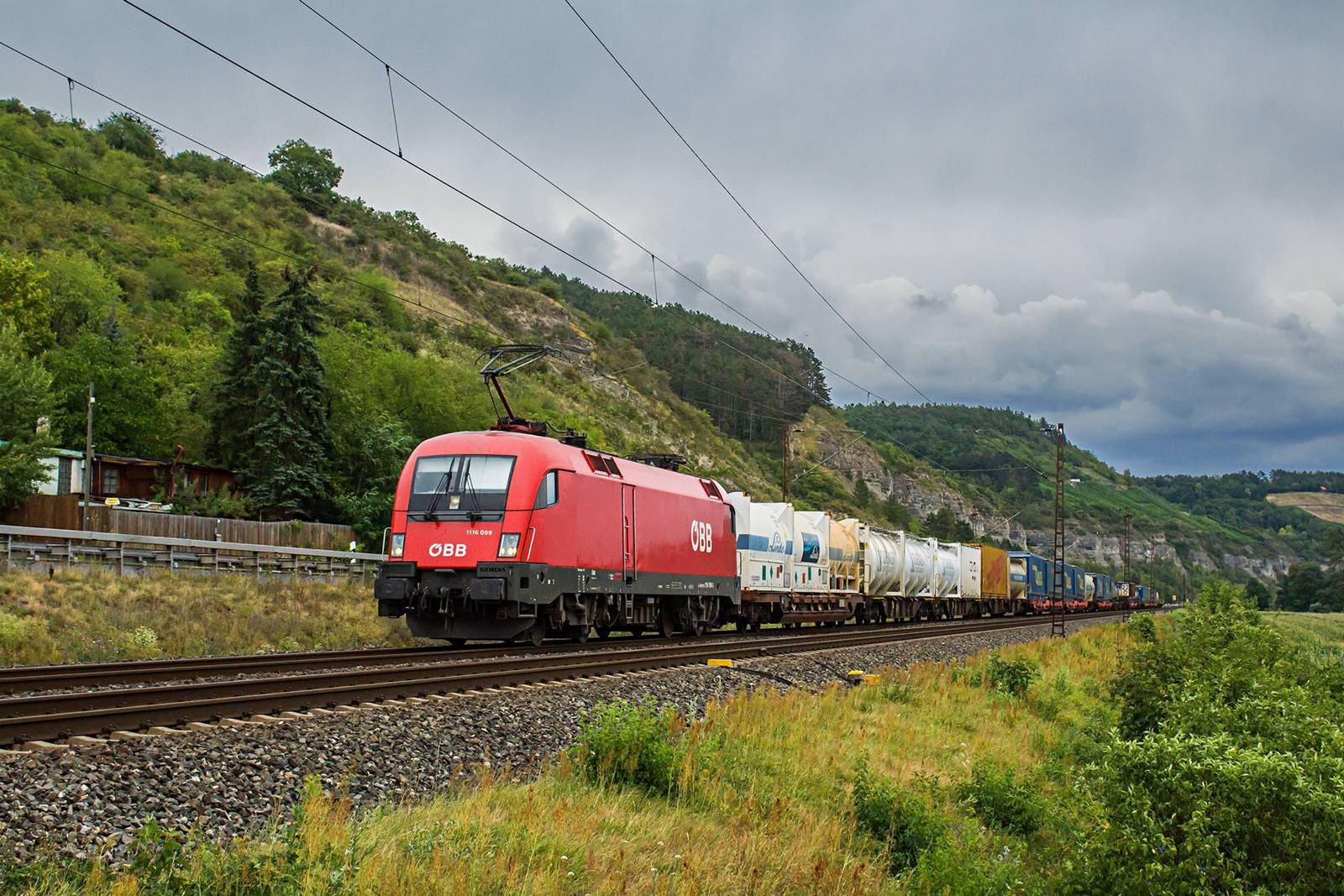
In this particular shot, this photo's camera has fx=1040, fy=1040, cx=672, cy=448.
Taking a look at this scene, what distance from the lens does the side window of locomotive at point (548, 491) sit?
19344mm

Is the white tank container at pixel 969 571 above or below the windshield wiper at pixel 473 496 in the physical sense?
below

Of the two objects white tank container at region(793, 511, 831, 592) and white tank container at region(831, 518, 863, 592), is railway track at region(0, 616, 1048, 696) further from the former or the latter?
white tank container at region(831, 518, 863, 592)

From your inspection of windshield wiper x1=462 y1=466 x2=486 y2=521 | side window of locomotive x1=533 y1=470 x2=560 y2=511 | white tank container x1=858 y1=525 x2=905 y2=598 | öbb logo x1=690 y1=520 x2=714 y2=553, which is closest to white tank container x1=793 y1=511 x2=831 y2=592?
white tank container x1=858 y1=525 x2=905 y2=598

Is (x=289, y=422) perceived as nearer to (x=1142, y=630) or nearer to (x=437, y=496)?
(x=437, y=496)

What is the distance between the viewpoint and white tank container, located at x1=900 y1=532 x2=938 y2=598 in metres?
44.2

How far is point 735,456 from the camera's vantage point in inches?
4811

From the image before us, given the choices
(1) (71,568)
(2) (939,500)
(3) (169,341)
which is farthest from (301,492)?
(2) (939,500)

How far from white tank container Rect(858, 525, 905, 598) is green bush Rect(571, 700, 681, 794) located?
30242 millimetres

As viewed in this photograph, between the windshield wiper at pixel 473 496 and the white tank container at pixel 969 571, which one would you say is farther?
the white tank container at pixel 969 571

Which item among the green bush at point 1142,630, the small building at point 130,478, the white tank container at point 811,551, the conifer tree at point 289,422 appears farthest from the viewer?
the small building at point 130,478

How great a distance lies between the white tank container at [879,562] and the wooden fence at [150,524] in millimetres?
20577

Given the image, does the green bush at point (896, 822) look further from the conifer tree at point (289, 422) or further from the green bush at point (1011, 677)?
the conifer tree at point (289, 422)

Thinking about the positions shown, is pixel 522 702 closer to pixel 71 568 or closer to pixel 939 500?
pixel 71 568

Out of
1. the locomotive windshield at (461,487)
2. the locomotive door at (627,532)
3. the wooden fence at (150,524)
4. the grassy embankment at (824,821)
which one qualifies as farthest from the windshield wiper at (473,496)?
the wooden fence at (150,524)
